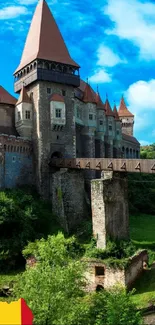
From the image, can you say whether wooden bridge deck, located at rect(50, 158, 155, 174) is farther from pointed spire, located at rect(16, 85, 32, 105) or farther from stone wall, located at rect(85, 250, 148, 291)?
pointed spire, located at rect(16, 85, 32, 105)

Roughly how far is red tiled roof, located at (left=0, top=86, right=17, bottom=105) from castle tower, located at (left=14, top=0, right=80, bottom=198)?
135 cm

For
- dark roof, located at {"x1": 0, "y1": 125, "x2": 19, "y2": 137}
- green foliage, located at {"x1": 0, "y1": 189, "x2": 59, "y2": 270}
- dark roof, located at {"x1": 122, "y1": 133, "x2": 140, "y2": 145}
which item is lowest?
green foliage, located at {"x1": 0, "y1": 189, "x2": 59, "y2": 270}

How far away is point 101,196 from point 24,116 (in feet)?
54.2

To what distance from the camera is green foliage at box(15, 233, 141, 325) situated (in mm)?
18500

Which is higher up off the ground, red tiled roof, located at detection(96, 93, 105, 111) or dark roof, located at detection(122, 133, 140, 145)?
red tiled roof, located at detection(96, 93, 105, 111)

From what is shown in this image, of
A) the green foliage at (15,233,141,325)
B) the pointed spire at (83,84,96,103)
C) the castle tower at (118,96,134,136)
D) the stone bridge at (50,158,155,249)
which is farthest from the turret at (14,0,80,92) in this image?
the castle tower at (118,96,134,136)

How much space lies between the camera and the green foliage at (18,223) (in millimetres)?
33219

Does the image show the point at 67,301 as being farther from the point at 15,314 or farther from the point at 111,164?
the point at 111,164

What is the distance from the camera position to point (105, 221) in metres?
31.6

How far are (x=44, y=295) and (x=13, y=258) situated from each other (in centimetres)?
1457

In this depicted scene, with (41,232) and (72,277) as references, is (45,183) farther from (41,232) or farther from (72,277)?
(72,277)

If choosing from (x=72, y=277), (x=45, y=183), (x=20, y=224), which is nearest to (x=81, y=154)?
(x=45, y=183)

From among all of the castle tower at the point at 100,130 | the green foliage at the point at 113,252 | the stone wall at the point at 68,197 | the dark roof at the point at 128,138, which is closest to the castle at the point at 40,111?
the stone wall at the point at 68,197

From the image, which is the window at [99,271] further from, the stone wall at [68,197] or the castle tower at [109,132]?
the castle tower at [109,132]
